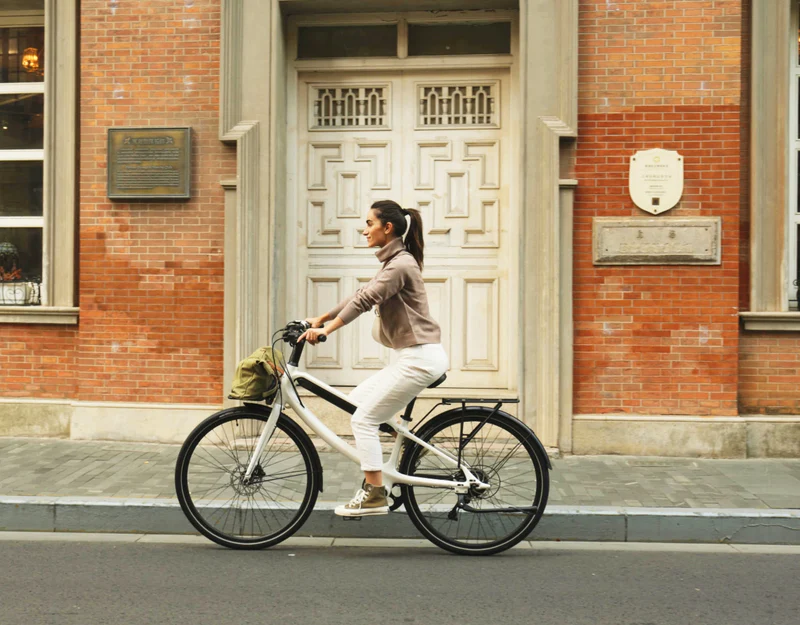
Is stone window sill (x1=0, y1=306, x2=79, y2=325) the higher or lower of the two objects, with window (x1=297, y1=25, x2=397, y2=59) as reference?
lower

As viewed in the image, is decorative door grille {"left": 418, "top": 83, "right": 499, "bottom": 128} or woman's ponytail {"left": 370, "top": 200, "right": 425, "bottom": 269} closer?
woman's ponytail {"left": 370, "top": 200, "right": 425, "bottom": 269}

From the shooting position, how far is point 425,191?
8578 mm

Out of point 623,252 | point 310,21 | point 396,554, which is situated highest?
point 310,21

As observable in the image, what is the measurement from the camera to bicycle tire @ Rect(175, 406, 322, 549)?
A: 5273mm

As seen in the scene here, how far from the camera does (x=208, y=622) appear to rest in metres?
4.09

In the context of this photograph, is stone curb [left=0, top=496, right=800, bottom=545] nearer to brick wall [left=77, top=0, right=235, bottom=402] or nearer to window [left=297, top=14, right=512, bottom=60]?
brick wall [left=77, top=0, right=235, bottom=402]

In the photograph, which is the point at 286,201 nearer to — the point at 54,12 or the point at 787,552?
the point at 54,12

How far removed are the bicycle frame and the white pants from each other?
0.08 m

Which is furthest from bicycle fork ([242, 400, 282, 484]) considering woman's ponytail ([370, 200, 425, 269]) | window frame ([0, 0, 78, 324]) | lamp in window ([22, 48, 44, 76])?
lamp in window ([22, 48, 44, 76])

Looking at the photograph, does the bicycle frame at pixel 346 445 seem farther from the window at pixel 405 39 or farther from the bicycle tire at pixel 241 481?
the window at pixel 405 39

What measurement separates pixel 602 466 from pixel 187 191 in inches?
165

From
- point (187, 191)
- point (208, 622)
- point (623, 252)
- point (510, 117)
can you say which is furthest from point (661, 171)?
point (208, 622)

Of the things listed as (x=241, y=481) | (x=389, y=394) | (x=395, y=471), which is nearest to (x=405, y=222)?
(x=389, y=394)

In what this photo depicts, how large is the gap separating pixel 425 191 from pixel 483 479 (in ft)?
12.5
